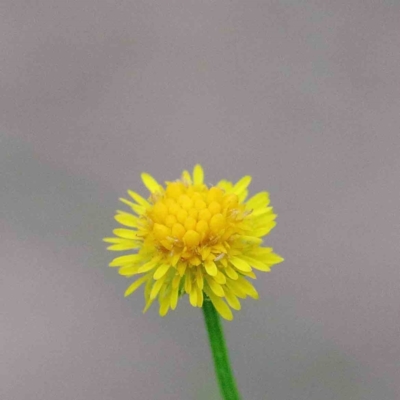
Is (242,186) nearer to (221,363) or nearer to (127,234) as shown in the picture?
(127,234)

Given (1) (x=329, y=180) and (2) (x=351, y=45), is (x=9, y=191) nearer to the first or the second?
(1) (x=329, y=180)

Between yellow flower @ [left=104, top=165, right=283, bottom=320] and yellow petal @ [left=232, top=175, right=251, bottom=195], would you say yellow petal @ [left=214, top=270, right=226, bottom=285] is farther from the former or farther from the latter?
yellow petal @ [left=232, top=175, right=251, bottom=195]

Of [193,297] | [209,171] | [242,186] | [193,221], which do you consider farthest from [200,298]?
[209,171]

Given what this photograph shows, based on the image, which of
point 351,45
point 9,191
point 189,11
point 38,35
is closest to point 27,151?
point 9,191

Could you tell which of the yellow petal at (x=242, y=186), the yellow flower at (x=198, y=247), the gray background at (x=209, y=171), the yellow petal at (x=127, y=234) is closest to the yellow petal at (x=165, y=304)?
the yellow flower at (x=198, y=247)

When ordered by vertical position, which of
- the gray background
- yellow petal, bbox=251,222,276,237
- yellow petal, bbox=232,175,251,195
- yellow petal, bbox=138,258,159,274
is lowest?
yellow petal, bbox=138,258,159,274

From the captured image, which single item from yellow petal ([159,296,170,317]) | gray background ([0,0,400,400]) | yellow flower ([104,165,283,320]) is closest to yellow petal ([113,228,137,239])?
→ yellow flower ([104,165,283,320])

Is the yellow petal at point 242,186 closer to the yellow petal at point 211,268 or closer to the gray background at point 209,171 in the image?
the yellow petal at point 211,268
